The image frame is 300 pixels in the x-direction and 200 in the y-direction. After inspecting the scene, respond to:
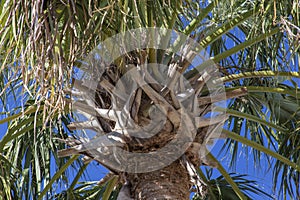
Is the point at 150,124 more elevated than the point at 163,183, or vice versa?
the point at 150,124

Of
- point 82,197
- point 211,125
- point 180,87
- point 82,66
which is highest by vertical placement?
point 82,66

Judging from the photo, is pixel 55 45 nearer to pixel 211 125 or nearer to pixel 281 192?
pixel 211 125

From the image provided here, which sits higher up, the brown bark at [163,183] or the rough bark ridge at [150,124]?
the rough bark ridge at [150,124]

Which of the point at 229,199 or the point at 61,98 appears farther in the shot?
the point at 229,199

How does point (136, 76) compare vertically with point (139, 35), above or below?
below

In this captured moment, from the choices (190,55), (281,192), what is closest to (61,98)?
(190,55)

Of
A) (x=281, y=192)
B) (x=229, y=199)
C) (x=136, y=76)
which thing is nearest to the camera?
(x=136, y=76)

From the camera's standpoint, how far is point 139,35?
3.24 meters

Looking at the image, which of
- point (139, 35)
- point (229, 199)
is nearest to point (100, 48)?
point (139, 35)

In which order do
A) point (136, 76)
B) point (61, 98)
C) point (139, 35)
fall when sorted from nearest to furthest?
→ point (61, 98)
point (139, 35)
point (136, 76)

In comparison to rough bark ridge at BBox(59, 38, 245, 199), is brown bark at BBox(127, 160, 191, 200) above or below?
below

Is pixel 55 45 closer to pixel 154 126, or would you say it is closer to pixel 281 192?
pixel 154 126

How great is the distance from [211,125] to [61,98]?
137cm

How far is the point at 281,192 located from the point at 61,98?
Answer: 2460 mm
